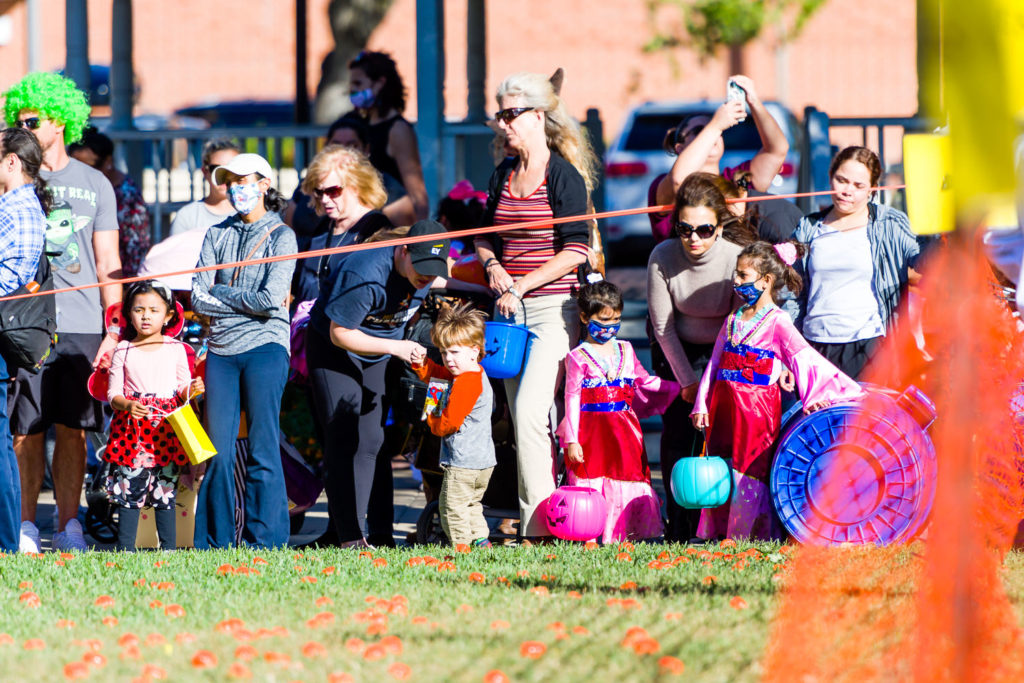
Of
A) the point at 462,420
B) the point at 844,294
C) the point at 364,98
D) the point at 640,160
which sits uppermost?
the point at 640,160

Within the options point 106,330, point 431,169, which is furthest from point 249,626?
point 431,169

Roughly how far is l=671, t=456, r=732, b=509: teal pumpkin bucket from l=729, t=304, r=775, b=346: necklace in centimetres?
54

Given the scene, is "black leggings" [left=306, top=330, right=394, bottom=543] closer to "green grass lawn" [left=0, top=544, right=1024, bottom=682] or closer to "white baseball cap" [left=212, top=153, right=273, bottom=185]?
"green grass lawn" [left=0, top=544, right=1024, bottom=682]

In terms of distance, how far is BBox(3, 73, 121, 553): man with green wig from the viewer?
6.53 m

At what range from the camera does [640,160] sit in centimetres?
1595

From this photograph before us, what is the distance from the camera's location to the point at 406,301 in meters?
6.31

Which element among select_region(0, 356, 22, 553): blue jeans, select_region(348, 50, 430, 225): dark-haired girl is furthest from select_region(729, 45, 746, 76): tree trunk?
select_region(0, 356, 22, 553): blue jeans

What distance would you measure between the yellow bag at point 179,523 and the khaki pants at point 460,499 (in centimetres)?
130

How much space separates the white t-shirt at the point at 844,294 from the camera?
20.3ft

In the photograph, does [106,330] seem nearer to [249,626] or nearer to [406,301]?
[406,301]

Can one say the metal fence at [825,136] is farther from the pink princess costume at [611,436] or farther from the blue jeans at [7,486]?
the blue jeans at [7,486]

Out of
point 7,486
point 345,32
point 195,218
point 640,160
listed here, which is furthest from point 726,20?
point 7,486

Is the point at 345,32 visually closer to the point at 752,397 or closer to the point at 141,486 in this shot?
the point at 141,486

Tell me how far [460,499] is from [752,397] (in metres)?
1.37
